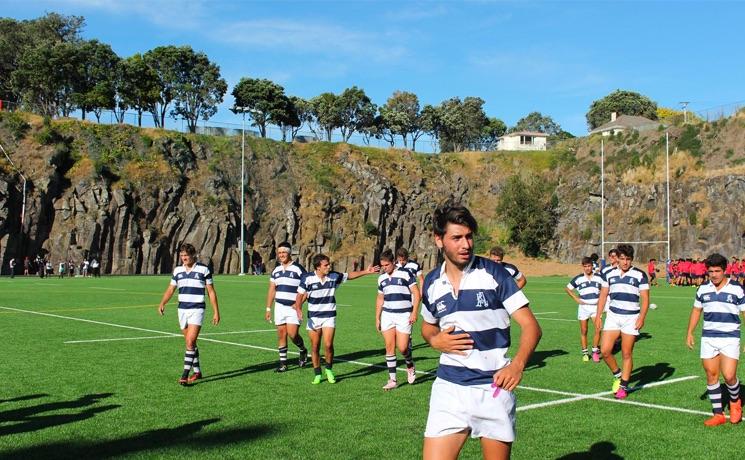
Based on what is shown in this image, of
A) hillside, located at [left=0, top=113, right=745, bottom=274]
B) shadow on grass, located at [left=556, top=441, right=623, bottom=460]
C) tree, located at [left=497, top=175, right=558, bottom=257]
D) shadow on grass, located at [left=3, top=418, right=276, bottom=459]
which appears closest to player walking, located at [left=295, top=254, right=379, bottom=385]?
shadow on grass, located at [left=3, top=418, right=276, bottom=459]

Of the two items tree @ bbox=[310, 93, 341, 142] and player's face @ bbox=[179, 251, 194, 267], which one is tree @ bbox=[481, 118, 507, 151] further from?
player's face @ bbox=[179, 251, 194, 267]

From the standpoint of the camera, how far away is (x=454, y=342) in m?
4.56

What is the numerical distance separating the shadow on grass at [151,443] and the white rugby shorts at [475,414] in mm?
3499

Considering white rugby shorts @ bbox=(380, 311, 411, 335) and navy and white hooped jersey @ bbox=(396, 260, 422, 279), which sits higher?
navy and white hooped jersey @ bbox=(396, 260, 422, 279)

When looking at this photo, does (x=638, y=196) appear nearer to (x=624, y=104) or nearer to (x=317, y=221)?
(x=317, y=221)

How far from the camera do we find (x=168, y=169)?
2721 inches

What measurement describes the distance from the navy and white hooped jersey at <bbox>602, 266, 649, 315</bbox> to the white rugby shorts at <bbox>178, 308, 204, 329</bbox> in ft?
20.3

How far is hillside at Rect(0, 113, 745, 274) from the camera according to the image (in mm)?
62500

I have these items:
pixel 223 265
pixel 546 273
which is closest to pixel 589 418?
pixel 546 273

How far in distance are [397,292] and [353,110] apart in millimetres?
87019

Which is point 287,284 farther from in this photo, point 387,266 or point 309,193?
point 309,193

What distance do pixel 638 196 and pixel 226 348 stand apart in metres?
61.1

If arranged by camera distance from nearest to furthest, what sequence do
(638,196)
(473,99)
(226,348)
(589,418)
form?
(589,418) < (226,348) < (638,196) < (473,99)

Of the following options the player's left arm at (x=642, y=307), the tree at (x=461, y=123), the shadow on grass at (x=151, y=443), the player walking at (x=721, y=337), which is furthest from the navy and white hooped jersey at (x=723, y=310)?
the tree at (x=461, y=123)
